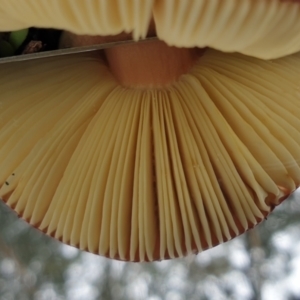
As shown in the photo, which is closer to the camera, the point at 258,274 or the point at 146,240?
the point at 146,240

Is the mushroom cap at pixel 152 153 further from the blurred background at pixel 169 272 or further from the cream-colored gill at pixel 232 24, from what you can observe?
the blurred background at pixel 169 272

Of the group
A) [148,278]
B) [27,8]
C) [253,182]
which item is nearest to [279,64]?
[253,182]

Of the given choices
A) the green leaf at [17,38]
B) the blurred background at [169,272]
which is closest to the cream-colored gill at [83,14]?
the green leaf at [17,38]

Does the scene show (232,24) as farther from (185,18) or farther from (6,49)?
(6,49)

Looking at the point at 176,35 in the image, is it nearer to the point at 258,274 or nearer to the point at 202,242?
the point at 202,242

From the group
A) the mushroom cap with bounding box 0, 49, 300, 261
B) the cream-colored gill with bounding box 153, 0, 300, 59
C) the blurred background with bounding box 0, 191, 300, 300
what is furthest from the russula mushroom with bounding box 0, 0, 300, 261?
the blurred background with bounding box 0, 191, 300, 300

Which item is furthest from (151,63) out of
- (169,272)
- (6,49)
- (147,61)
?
(169,272)
